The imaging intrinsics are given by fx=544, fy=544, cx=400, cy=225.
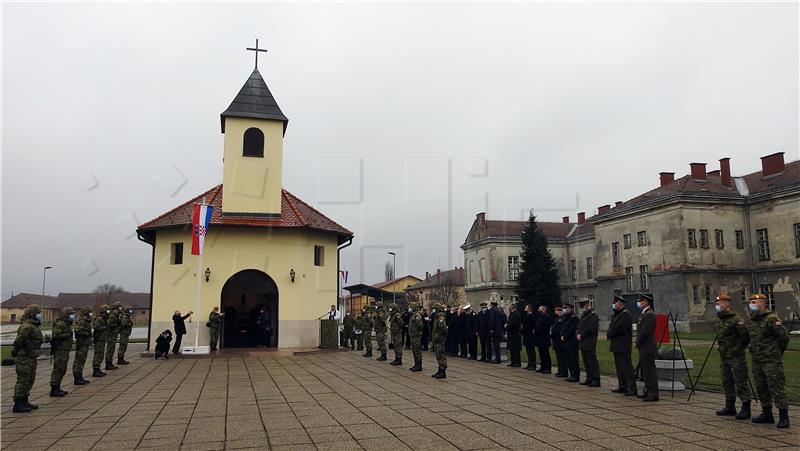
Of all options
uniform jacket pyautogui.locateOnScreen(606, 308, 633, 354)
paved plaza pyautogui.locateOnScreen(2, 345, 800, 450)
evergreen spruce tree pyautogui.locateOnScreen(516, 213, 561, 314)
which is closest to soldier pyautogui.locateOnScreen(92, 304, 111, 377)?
paved plaza pyautogui.locateOnScreen(2, 345, 800, 450)

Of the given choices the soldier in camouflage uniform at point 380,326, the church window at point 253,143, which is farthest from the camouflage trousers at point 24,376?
the church window at point 253,143

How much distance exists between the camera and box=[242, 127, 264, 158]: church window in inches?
895

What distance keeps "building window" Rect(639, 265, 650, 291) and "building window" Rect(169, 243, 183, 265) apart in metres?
32.8

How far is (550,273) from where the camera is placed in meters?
49.8

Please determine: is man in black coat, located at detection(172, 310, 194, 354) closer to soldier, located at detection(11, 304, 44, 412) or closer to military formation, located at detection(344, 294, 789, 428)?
military formation, located at detection(344, 294, 789, 428)

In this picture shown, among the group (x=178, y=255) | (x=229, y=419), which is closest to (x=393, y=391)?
(x=229, y=419)

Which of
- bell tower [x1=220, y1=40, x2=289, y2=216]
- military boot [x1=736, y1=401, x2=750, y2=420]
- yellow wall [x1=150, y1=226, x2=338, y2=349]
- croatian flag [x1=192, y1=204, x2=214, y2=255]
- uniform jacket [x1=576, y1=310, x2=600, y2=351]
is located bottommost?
military boot [x1=736, y1=401, x2=750, y2=420]

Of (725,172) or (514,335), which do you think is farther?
(725,172)

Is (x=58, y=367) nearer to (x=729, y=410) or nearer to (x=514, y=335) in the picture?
(x=514, y=335)

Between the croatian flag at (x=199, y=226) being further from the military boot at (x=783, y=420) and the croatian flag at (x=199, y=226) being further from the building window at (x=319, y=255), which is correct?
the military boot at (x=783, y=420)

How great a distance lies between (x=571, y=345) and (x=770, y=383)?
514 cm

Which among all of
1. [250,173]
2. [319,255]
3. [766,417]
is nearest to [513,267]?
[319,255]

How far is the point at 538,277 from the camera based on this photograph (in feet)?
162

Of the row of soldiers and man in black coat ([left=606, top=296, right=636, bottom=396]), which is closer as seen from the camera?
the row of soldiers
